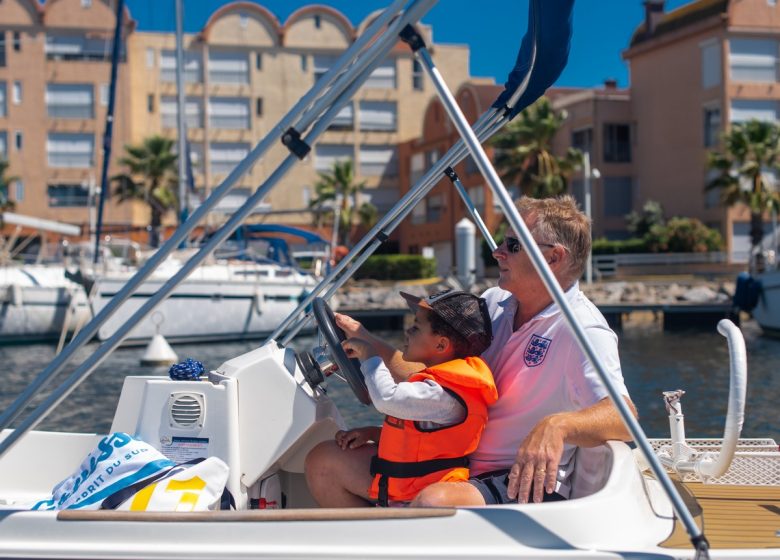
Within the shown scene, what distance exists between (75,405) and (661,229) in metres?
29.4

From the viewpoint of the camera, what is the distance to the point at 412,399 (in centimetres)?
327

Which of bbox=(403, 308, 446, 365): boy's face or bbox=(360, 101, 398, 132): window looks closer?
bbox=(403, 308, 446, 365): boy's face

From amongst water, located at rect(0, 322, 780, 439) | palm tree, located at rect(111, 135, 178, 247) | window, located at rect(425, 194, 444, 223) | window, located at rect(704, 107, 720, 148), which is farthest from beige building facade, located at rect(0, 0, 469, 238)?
water, located at rect(0, 322, 780, 439)

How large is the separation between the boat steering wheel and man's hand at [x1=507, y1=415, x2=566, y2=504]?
66 centimetres

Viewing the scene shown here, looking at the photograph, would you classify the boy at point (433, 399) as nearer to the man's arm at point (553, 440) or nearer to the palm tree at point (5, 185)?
the man's arm at point (553, 440)

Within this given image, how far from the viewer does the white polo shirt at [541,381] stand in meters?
3.43

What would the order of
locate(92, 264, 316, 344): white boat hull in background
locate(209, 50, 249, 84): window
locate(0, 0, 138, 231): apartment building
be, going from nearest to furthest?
locate(92, 264, 316, 344): white boat hull in background < locate(0, 0, 138, 231): apartment building < locate(209, 50, 249, 84): window

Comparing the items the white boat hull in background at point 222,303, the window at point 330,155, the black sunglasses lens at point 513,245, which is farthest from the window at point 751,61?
the black sunglasses lens at point 513,245

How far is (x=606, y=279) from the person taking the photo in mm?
35781

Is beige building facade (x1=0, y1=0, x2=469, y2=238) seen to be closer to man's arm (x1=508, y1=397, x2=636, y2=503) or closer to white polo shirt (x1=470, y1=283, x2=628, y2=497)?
white polo shirt (x1=470, y1=283, x2=628, y2=497)

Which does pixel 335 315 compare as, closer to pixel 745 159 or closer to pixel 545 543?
pixel 545 543

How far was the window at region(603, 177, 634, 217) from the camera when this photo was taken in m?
43.7

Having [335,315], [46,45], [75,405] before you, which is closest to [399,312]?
[75,405]

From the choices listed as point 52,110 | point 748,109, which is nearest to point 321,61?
point 52,110
